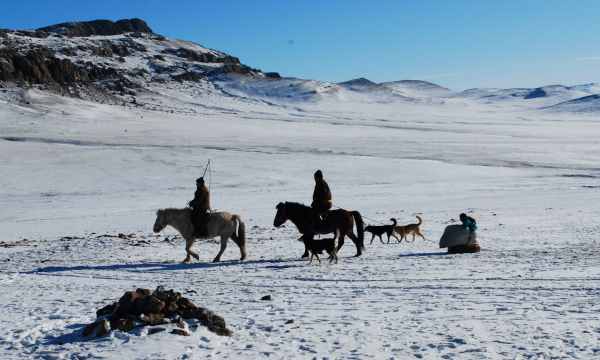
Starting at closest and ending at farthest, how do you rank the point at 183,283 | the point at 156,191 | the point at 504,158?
the point at 183,283
the point at 156,191
the point at 504,158

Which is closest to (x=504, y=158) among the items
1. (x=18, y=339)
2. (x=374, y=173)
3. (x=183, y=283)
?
(x=374, y=173)

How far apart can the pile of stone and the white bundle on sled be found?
7.19m

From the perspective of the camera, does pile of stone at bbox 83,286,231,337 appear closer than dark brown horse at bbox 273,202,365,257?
Yes

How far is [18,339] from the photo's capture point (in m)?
5.45

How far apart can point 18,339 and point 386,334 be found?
4.09m

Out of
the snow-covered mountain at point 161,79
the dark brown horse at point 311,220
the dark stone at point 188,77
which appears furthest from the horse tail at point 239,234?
the dark stone at point 188,77

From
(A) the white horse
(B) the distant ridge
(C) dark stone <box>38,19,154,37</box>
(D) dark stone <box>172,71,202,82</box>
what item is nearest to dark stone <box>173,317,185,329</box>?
(A) the white horse

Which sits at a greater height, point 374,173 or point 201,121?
point 201,121

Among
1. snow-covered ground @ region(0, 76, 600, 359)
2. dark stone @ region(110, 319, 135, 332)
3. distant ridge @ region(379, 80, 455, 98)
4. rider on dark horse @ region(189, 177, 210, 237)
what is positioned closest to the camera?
snow-covered ground @ region(0, 76, 600, 359)

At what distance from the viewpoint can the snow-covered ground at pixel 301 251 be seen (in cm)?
540

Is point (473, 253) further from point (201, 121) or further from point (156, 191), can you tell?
point (201, 121)

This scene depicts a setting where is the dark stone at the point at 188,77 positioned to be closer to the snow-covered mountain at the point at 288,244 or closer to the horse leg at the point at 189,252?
the snow-covered mountain at the point at 288,244

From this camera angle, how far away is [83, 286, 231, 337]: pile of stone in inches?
217

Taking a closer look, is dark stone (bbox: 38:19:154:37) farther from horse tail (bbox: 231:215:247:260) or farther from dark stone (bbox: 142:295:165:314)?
dark stone (bbox: 142:295:165:314)
